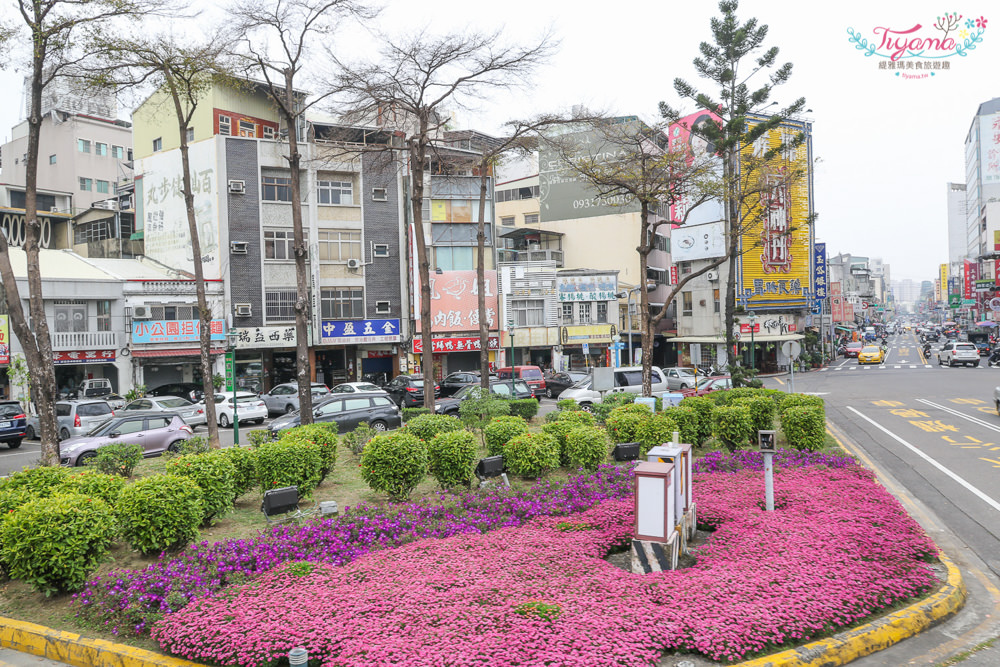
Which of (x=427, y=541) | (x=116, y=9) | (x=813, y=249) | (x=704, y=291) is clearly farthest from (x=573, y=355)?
(x=427, y=541)

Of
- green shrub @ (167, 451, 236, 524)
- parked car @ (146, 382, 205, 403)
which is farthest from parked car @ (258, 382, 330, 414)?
green shrub @ (167, 451, 236, 524)

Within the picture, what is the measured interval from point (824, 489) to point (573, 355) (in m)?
36.6

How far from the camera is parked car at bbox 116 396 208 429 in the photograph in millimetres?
25406

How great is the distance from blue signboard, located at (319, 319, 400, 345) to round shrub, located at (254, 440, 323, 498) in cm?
2879

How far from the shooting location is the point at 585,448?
1245 centimetres

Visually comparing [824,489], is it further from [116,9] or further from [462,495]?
[116,9]

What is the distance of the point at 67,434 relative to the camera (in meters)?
22.6

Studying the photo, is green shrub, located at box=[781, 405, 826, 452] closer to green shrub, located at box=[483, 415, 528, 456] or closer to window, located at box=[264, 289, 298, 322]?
green shrub, located at box=[483, 415, 528, 456]

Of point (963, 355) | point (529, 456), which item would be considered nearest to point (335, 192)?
point (529, 456)

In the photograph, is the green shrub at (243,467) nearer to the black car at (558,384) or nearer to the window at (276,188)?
the black car at (558,384)

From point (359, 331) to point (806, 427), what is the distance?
2963 cm

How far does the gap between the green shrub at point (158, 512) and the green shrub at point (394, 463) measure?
271cm

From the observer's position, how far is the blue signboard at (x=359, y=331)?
128ft

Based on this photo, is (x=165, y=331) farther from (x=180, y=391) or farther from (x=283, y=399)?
(x=283, y=399)
